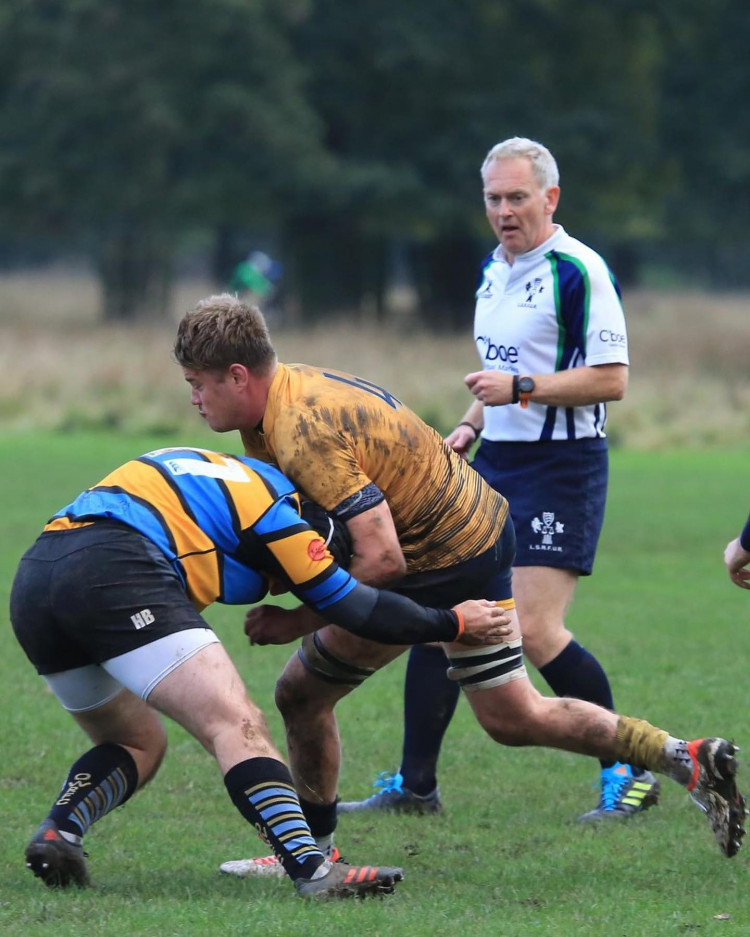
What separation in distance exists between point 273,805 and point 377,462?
1.02 metres

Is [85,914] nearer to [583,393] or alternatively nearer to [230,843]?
[230,843]

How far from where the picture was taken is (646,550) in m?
13.4

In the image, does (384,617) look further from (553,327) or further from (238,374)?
(553,327)

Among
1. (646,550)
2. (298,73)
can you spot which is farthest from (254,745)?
(298,73)

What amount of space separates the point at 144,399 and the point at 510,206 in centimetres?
1782

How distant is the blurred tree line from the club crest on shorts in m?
28.2

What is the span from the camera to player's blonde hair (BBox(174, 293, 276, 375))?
170 inches

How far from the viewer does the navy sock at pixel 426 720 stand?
5.86 m

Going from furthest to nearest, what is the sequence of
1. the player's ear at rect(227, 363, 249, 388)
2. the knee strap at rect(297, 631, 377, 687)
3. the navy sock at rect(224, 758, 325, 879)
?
the knee strap at rect(297, 631, 377, 687)
the player's ear at rect(227, 363, 249, 388)
the navy sock at rect(224, 758, 325, 879)

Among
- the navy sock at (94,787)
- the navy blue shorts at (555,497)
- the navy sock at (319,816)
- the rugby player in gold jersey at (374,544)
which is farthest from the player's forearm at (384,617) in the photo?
the navy blue shorts at (555,497)

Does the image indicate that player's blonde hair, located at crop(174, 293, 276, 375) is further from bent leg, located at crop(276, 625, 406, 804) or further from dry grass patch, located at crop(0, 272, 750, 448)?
dry grass patch, located at crop(0, 272, 750, 448)

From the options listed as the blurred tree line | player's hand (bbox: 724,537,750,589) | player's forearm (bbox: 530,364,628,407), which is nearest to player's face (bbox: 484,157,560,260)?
player's forearm (bbox: 530,364,628,407)

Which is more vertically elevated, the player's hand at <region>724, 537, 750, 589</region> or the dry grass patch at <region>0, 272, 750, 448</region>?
the player's hand at <region>724, 537, 750, 589</region>

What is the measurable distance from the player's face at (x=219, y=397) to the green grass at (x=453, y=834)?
1330 millimetres
